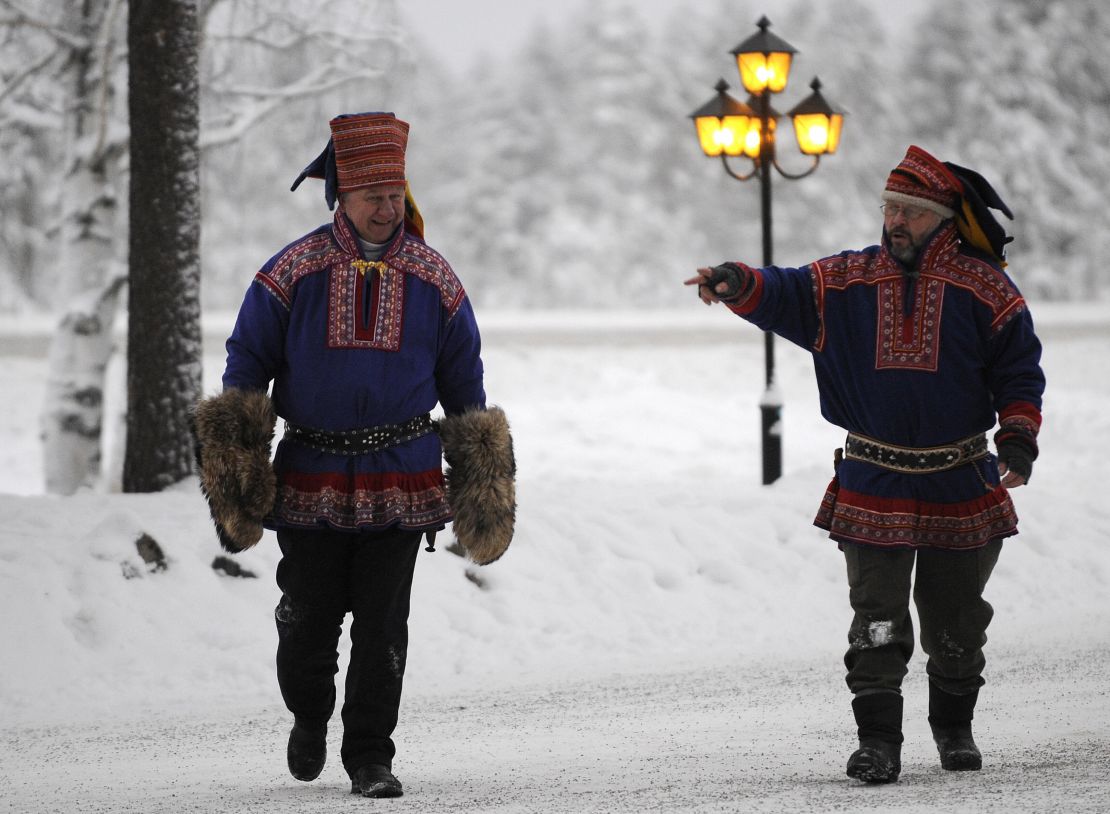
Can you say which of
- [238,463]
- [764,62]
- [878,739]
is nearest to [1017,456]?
[878,739]

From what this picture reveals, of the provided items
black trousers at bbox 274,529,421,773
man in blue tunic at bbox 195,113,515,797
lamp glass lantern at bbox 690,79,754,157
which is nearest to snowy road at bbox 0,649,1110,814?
black trousers at bbox 274,529,421,773

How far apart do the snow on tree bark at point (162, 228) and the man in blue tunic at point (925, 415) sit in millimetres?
4840

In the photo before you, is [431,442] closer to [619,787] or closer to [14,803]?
[619,787]

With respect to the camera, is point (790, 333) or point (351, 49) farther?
point (351, 49)

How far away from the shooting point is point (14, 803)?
4.73 meters

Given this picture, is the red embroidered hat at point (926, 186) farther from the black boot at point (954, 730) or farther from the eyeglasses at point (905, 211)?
the black boot at point (954, 730)

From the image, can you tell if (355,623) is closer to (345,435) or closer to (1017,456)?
(345,435)

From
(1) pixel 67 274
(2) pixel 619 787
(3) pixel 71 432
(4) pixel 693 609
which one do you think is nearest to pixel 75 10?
(1) pixel 67 274

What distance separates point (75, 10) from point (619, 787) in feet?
32.1

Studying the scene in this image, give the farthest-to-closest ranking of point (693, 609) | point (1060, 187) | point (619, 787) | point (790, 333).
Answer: point (1060, 187) → point (693, 609) → point (790, 333) → point (619, 787)

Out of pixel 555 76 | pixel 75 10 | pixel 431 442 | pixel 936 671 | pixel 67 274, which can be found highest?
pixel 555 76

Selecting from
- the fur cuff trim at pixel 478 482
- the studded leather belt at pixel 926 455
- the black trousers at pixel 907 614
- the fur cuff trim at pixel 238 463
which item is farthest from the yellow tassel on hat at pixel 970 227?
the fur cuff trim at pixel 238 463

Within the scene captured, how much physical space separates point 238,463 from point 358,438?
37 centimetres

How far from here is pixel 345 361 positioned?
4.68 metres
